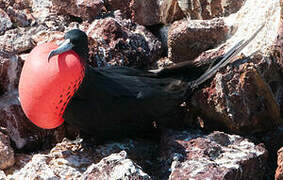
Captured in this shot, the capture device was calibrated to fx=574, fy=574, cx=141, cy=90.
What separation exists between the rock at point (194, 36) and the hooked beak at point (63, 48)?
33.6 inches

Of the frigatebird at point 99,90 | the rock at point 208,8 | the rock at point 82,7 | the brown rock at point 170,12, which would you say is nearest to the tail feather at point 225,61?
the frigatebird at point 99,90

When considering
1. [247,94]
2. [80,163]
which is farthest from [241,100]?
[80,163]

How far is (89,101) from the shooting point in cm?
262

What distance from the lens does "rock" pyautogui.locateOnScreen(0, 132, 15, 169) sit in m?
2.59

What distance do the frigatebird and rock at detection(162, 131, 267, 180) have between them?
0.19 metres

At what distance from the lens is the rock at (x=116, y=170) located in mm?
2115

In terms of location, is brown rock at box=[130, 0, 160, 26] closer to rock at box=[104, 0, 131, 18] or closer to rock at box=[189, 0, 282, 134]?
rock at box=[104, 0, 131, 18]

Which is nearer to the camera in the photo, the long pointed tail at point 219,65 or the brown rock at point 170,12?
the long pointed tail at point 219,65

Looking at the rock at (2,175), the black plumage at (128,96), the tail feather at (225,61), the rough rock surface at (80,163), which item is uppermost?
the tail feather at (225,61)

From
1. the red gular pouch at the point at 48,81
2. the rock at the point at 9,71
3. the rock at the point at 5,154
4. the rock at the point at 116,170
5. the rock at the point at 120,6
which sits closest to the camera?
the rock at the point at 116,170

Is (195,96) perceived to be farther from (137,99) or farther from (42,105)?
(42,105)

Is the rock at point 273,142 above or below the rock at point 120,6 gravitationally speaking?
below

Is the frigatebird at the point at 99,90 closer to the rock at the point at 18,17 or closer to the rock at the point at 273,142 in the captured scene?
the rock at the point at 273,142

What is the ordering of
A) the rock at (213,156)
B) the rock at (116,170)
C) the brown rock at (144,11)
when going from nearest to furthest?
the rock at (116,170) < the rock at (213,156) < the brown rock at (144,11)
